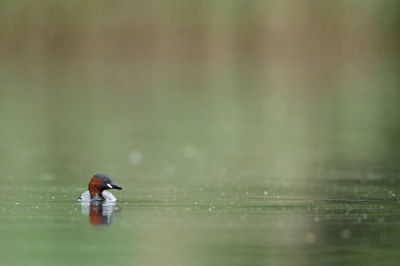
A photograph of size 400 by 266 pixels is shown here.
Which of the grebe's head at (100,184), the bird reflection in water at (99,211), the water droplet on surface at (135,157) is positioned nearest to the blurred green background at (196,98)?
the water droplet on surface at (135,157)

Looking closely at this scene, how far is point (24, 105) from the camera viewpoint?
26469 millimetres

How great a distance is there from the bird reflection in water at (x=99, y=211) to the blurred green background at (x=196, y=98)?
0.95ft

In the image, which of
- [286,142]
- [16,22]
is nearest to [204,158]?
[286,142]

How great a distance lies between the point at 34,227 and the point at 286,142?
423 inches

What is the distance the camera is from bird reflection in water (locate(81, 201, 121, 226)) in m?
8.29

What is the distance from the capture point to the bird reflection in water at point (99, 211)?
8285mm

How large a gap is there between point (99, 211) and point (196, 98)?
2190 centimetres

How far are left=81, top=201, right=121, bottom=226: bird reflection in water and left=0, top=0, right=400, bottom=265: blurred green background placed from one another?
0.95 ft

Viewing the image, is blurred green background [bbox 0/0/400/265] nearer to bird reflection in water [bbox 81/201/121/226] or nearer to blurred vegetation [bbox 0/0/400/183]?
blurred vegetation [bbox 0/0/400/183]

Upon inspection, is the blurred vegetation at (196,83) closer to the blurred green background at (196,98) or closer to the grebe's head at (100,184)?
the blurred green background at (196,98)

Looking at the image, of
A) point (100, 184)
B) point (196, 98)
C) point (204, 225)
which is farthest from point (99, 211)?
point (196, 98)

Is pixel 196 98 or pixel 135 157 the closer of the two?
pixel 135 157

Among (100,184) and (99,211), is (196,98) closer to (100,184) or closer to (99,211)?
(100,184)

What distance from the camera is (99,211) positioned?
8.95 metres
